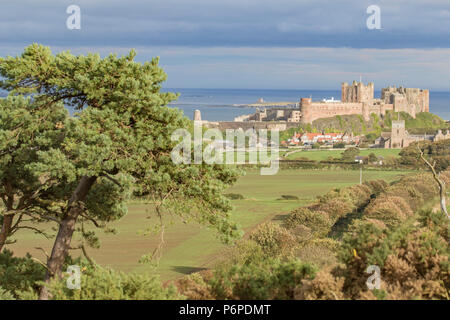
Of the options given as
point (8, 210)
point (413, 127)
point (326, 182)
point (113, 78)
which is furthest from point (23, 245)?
point (413, 127)

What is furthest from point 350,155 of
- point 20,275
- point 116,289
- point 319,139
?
point 116,289

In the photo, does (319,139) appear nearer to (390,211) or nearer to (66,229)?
(390,211)

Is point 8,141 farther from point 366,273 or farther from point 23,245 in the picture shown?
point 23,245

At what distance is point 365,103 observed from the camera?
438 ft

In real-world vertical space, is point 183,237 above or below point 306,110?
below

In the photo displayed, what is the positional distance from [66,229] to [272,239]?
13262 mm

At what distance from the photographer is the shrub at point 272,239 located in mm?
23469

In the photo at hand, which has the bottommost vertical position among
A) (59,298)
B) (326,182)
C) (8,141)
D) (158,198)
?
(326,182)

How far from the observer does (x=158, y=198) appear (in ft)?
→ 38.8

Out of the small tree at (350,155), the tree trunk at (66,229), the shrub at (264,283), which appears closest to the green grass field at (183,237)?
the tree trunk at (66,229)

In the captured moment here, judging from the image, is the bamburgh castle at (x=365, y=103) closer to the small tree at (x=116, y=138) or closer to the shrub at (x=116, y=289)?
the small tree at (x=116, y=138)

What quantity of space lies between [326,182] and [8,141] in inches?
1938
